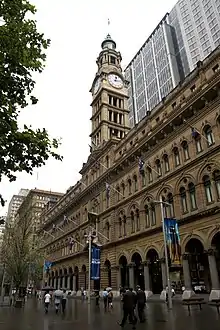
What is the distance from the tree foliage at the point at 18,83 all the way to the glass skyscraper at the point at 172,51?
90.2 m

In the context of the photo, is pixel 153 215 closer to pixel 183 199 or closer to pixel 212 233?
pixel 183 199

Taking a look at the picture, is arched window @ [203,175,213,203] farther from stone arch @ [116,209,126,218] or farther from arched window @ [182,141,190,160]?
stone arch @ [116,209,126,218]

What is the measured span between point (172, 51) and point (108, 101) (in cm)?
5669

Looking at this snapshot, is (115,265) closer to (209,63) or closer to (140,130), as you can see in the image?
(140,130)

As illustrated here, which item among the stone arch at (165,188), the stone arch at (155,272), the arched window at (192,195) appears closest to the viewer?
the arched window at (192,195)

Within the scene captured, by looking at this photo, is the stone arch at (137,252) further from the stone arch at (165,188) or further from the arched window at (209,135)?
the arched window at (209,135)

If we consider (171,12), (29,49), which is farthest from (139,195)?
(171,12)

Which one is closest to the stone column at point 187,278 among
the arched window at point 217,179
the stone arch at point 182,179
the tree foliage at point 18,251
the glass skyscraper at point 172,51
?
the stone arch at point 182,179

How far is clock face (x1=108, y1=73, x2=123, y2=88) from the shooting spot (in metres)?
66.4

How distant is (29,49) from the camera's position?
11031 millimetres

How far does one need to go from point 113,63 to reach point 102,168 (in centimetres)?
3108

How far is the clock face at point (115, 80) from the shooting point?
66.4m

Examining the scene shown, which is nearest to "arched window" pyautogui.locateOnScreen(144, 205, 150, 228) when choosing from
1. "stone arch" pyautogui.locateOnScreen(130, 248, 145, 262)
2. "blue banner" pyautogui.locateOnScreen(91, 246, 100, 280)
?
"stone arch" pyautogui.locateOnScreen(130, 248, 145, 262)

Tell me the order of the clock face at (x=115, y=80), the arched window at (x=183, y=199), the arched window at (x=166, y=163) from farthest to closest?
the clock face at (x=115, y=80) → the arched window at (x=166, y=163) → the arched window at (x=183, y=199)
